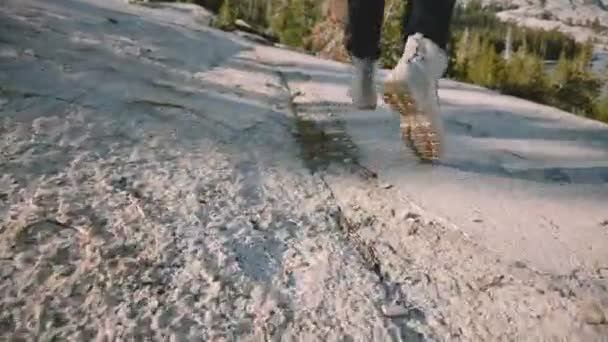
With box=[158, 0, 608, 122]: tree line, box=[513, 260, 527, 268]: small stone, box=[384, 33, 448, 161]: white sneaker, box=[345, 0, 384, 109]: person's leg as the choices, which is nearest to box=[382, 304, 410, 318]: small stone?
box=[513, 260, 527, 268]: small stone

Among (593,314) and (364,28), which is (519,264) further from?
(364,28)

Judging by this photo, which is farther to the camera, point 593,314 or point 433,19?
point 433,19

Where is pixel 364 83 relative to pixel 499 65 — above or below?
below

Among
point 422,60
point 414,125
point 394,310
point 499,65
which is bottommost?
point 394,310

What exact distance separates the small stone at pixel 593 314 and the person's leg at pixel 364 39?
25.9 inches

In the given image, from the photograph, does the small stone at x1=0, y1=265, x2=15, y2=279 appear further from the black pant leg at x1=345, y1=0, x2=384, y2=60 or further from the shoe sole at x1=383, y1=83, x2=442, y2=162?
the black pant leg at x1=345, y1=0, x2=384, y2=60

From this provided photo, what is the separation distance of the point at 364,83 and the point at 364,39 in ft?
0.37

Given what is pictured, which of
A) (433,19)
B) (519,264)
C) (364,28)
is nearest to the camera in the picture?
(519,264)

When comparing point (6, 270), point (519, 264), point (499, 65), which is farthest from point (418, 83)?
point (499, 65)

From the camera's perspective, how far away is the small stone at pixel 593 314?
0.58 meters

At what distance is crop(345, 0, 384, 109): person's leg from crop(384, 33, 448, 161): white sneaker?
174 millimetres

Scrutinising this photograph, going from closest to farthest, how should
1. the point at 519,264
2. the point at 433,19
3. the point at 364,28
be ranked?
the point at 519,264 → the point at 433,19 → the point at 364,28

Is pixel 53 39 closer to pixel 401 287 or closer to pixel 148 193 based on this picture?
pixel 148 193

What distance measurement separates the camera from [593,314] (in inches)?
23.1
